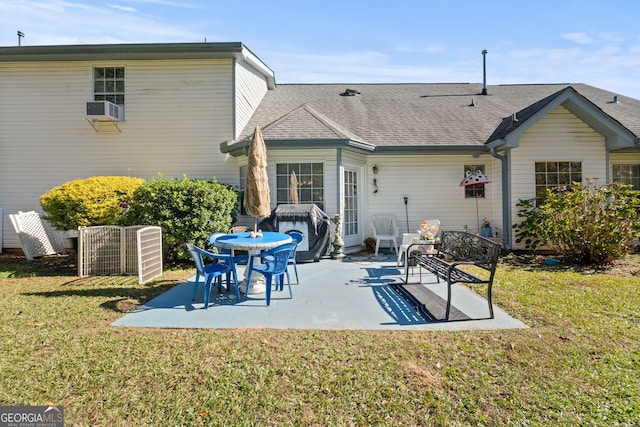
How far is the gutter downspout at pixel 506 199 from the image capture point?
9.10 metres

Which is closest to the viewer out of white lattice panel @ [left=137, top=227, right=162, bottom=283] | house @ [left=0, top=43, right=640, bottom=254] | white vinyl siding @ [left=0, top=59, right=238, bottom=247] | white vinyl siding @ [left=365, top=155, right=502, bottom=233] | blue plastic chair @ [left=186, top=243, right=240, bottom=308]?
blue plastic chair @ [left=186, top=243, right=240, bottom=308]

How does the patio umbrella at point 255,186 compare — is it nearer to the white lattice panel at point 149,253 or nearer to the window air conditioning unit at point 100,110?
the white lattice panel at point 149,253

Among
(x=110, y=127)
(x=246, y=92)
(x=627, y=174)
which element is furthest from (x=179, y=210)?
(x=627, y=174)

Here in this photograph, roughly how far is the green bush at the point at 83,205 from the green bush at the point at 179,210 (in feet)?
1.99

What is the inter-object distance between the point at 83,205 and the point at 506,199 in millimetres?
10483

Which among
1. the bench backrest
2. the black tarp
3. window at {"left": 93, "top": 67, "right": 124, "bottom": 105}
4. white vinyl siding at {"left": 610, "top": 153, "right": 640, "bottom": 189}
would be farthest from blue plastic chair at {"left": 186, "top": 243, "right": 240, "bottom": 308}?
white vinyl siding at {"left": 610, "top": 153, "right": 640, "bottom": 189}

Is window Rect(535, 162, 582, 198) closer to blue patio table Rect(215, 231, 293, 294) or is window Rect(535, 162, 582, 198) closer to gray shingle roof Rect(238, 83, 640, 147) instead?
gray shingle roof Rect(238, 83, 640, 147)

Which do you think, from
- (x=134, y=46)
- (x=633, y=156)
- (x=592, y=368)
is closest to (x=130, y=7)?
(x=134, y=46)

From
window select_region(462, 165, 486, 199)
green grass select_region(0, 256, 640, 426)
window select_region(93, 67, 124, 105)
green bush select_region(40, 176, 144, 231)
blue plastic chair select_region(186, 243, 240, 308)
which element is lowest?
green grass select_region(0, 256, 640, 426)

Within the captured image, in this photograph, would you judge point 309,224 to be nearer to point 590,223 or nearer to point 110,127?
point 590,223

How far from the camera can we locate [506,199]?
9195 millimetres

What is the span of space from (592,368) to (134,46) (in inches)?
452

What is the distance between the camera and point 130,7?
7.86 metres

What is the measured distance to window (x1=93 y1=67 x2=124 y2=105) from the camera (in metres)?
9.91
